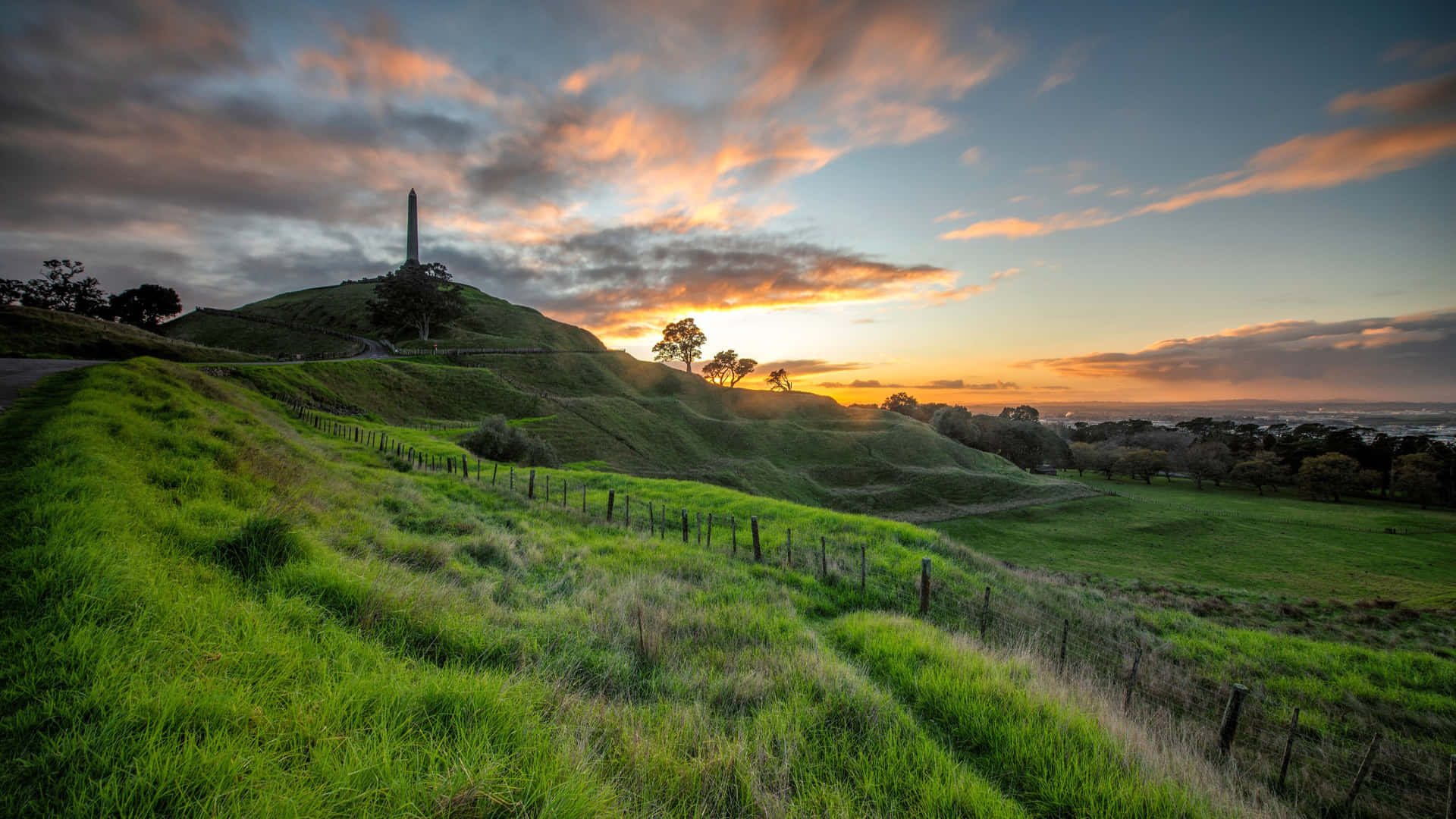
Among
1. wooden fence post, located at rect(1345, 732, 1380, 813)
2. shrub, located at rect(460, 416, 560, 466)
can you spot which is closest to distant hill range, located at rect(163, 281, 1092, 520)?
shrub, located at rect(460, 416, 560, 466)

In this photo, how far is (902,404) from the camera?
12338cm

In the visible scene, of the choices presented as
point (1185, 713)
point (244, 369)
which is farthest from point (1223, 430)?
point (244, 369)

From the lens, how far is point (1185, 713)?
831 centimetres

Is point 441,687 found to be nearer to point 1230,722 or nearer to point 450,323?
point 1230,722

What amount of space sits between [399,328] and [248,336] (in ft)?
87.7

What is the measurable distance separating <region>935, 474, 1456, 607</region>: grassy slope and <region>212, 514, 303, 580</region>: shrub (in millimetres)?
36413

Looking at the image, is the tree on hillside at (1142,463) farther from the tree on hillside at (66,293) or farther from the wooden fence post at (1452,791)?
the tree on hillside at (66,293)

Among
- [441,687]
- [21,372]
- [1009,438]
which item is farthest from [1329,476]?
[21,372]

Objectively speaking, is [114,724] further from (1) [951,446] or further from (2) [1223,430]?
(2) [1223,430]

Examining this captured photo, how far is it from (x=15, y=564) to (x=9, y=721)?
2.27 metres

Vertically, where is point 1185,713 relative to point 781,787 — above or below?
below

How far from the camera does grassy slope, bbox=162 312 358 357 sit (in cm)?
8338

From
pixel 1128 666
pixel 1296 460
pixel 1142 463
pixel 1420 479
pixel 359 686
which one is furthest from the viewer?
pixel 1142 463

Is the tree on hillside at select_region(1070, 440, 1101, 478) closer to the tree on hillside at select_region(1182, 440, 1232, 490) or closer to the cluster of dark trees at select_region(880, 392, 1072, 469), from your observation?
the cluster of dark trees at select_region(880, 392, 1072, 469)
